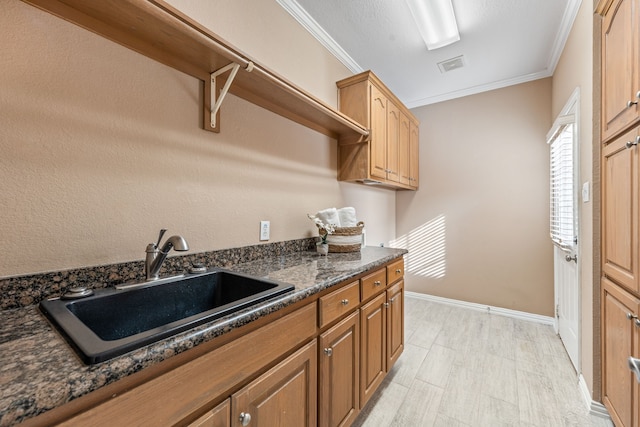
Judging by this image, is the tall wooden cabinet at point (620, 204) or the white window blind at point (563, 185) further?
the white window blind at point (563, 185)

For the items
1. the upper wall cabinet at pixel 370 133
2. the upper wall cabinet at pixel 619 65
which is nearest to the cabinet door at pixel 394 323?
the upper wall cabinet at pixel 370 133

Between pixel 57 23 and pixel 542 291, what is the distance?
3941 mm

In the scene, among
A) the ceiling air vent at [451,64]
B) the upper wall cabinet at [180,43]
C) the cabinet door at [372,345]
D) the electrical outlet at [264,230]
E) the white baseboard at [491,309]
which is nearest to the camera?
the upper wall cabinet at [180,43]

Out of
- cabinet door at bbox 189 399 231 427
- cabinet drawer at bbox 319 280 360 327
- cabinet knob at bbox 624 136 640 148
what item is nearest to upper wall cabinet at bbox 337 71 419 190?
cabinet drawer at bbox 319 280 360 327

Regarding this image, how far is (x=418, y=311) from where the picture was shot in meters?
3.06

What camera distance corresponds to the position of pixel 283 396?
0.89m

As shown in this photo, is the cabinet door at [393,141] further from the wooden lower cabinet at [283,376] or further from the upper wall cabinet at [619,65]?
the upper wall cabinet at [619,65]

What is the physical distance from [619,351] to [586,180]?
98 cm

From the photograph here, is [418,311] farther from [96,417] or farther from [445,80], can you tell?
[96,417]

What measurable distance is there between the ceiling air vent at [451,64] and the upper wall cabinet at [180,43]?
5.52 feet

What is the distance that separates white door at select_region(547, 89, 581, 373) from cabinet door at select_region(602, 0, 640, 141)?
1.79 feet

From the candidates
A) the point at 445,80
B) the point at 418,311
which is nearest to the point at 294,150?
the point at 445,80

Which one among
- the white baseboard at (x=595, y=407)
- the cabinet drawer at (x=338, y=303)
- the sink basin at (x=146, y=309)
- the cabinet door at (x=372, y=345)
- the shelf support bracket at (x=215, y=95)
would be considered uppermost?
the shelf support bracket at (x=215, y=95)

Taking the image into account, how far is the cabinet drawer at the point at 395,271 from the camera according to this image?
5.68 feet
